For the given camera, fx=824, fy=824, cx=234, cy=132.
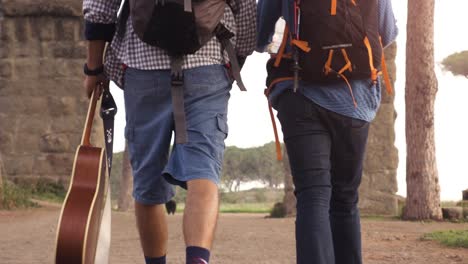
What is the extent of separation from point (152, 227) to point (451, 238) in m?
4.93

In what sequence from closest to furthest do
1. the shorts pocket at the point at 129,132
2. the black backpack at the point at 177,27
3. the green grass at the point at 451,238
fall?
the black backpack at the point at 177,27
the shorts pocket at the point at 129,132
the green grass at the point at 451,238

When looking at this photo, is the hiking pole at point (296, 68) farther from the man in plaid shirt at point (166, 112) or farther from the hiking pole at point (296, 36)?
the man in plaid shirt at point (166, 112)

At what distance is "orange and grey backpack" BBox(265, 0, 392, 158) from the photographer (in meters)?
3.25

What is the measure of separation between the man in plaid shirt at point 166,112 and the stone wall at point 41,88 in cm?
823

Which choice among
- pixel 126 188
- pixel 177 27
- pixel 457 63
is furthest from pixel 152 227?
pixel 457 63

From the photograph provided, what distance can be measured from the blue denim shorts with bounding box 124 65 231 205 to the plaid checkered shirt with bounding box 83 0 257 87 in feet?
0.12

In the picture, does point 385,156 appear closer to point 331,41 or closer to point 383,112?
point 383,112

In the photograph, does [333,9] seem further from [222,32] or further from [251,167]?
[251,167]

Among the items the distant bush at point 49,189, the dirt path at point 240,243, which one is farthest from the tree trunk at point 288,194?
the distant bush at point 49,189

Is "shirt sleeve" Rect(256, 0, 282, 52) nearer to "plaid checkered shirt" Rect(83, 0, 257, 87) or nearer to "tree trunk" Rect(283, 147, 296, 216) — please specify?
"plaid checkered shirt" Rect(83, 0, 257, 87)

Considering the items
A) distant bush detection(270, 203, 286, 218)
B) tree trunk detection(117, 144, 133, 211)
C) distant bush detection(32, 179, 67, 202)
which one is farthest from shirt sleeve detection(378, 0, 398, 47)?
tree trunk detection(117, 144, 133, 211)

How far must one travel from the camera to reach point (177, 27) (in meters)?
3.01

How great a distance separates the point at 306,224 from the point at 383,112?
819 centimetres

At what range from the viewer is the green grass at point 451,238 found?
24.3 ft
